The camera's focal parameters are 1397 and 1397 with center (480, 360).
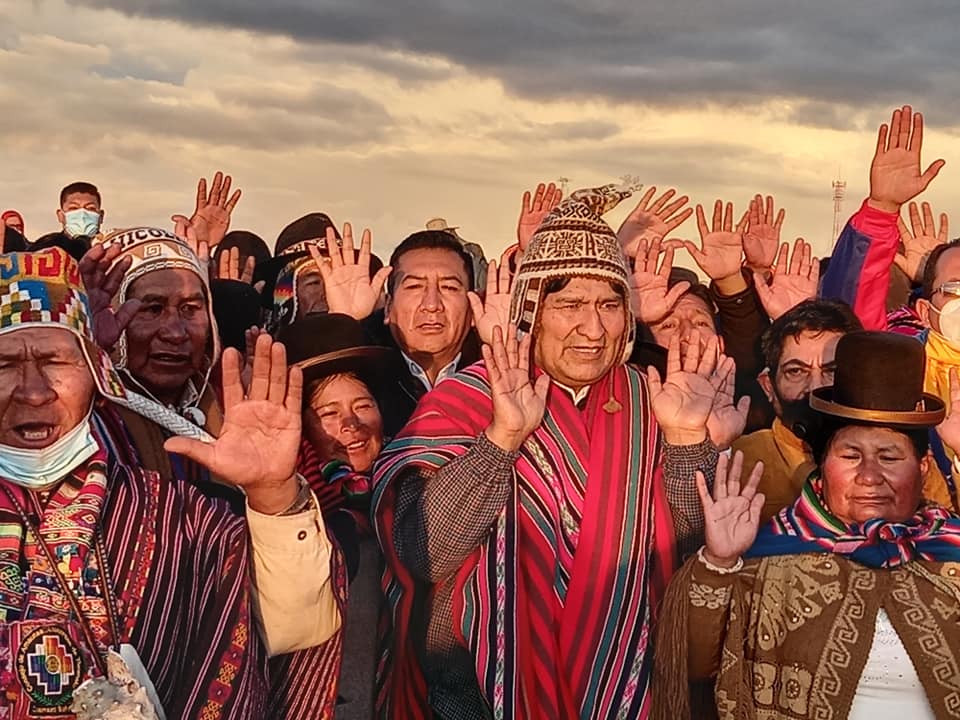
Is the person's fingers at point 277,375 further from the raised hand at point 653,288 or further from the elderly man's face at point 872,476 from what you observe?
the raised hand at point 653,288

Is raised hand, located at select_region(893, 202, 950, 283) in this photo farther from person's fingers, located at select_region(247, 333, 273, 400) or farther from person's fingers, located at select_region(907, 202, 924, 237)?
person's fingers, located at select_region(247, 333, 273, 400)

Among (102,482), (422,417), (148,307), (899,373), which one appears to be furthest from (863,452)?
(148,307)

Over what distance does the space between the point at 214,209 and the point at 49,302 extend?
3.74m

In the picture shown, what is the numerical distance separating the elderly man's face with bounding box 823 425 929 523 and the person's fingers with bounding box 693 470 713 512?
34 cm

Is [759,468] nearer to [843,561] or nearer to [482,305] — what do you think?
[843,561]

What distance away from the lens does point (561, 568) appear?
427cm

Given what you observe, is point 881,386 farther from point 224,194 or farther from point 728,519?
point 224,194

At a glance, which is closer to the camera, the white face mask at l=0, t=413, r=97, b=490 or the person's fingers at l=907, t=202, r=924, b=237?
the white face mask at l=0, t=413, r=97, b=490

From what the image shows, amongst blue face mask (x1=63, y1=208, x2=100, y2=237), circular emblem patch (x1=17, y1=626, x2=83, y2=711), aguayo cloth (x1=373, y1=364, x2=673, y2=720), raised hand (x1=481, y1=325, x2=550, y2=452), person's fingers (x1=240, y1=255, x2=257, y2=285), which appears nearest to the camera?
circular emblem patch (x1=17, y1=626, x2=83, y2=711)

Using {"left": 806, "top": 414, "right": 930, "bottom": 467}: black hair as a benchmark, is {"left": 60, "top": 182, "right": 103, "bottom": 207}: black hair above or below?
above

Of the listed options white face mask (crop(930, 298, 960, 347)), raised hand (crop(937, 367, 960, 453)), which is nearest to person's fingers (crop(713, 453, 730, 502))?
raised hand (crop(937, 367, 960, 453))

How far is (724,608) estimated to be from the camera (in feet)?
12.6

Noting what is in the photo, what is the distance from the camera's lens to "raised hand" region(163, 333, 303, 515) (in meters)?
3.52

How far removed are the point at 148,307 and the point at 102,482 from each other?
126 cm
